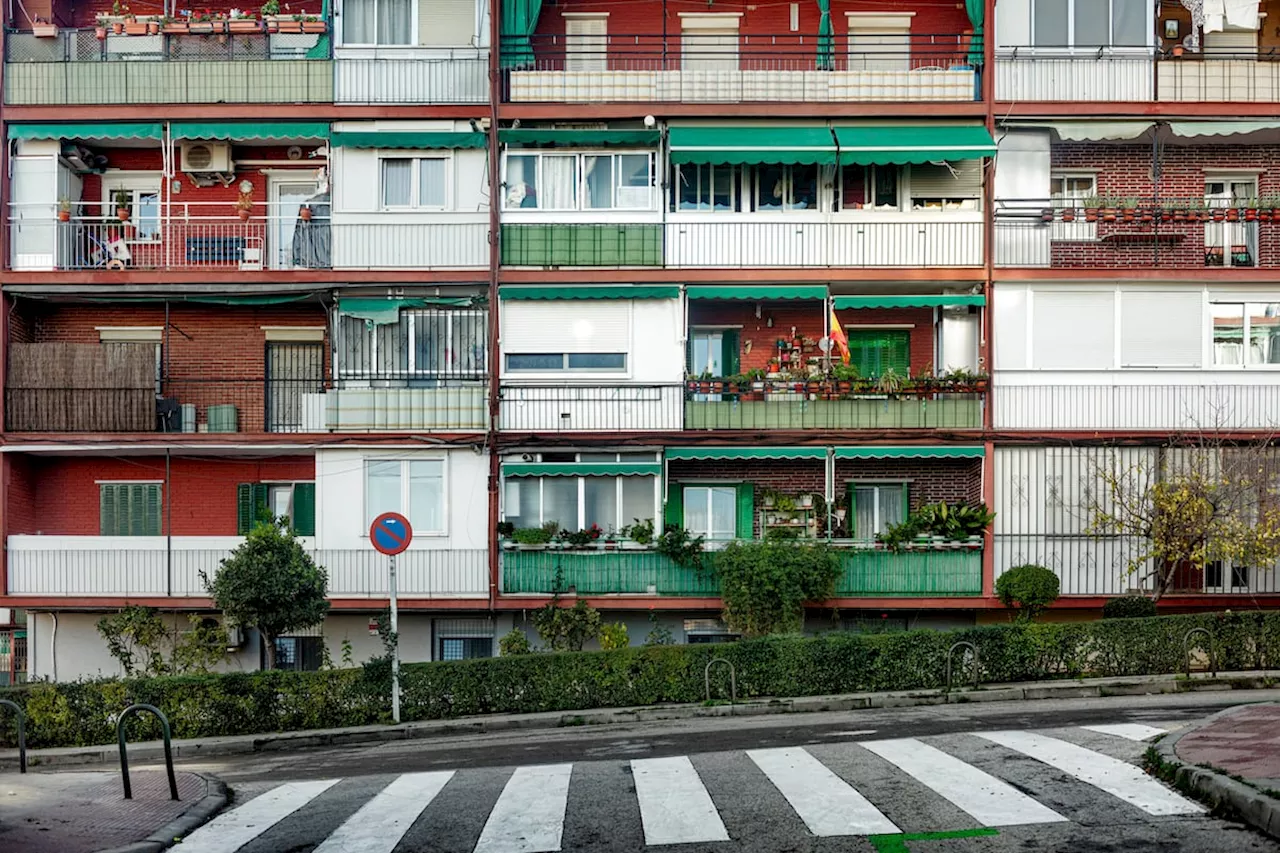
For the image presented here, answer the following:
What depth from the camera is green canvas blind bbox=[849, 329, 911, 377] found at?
1182 inches

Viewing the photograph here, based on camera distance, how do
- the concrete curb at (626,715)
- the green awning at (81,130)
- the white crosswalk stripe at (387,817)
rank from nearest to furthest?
1. the white crosswalk stripe at (387,817)
2. the concrete curb at (626,715)
3. the green awning at (81,130)

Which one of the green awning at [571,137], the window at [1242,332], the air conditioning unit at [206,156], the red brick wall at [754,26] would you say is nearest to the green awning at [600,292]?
the green awning at [571,137]

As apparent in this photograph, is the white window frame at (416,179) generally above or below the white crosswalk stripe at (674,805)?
above

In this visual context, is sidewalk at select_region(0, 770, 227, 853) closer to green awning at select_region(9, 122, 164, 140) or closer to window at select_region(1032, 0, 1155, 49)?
green awning at select_region(9, 122, 164, 140)

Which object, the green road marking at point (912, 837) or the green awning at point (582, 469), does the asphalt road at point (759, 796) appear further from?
the green awning at point (582, 469)

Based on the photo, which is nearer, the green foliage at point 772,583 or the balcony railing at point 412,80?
the green foliage at point 772,583

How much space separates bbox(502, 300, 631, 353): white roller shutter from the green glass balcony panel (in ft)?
2.72

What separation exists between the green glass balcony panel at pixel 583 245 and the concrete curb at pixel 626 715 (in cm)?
977

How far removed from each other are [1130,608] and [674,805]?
1617 cm

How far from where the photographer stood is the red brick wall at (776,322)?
2984 centimetres

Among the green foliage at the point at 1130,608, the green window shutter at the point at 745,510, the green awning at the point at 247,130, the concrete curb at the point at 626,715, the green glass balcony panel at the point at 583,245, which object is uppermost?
the green awning at the point at 247,130

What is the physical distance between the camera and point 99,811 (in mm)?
13047

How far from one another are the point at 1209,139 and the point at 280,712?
21310 mm

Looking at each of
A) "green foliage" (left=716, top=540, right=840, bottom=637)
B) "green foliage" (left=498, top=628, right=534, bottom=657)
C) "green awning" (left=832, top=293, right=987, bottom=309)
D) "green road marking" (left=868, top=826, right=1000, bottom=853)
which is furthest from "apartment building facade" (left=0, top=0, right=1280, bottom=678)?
"green road marking" (left=868, top=826, right=1000, bottom=853)
